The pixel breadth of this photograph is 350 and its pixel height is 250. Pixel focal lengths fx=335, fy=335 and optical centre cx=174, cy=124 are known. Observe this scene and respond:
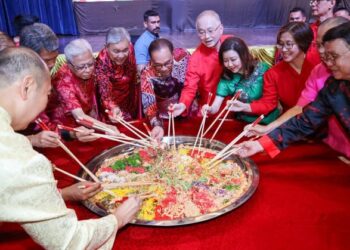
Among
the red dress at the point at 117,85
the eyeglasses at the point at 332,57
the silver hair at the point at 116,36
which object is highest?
the eyeglasses at the point at 332,57

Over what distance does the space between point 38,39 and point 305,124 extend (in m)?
1.74

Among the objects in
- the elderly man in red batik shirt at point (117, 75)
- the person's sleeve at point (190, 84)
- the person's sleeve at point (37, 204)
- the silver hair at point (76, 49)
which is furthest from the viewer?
the elderly man in red batik shirt at point (117, 75)

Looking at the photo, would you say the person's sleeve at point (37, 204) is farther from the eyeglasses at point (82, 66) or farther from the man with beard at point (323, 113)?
the eyeglasses at point (82, 66)

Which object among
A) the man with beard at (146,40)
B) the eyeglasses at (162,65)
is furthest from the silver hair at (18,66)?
the man with beard at (146,40)

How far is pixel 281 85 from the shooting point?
2.47m

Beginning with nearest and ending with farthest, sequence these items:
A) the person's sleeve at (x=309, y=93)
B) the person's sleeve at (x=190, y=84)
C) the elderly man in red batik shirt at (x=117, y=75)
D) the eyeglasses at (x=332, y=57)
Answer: the eyeglasses at (x=332, y=57) → the person's sleeve at (x=309, y=93) → the person's sleeve at (x=190, y=84) → the elderly man in red batik shirt at (x=117, y=75)

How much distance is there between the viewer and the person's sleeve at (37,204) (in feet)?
3.03

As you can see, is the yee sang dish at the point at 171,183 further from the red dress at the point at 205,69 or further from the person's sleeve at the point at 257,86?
the red dress at the point at 205,69

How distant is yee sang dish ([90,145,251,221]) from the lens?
4.68 feet

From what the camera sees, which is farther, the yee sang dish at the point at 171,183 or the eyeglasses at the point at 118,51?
the eyeglasses at the point at 118,51

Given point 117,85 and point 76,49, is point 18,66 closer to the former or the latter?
point 76,49

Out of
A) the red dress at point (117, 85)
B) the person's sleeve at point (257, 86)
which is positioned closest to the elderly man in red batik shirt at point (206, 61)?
the person's sleeve at point (257, 86)

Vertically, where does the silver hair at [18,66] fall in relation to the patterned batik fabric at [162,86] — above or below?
above

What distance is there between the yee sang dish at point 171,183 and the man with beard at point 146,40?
191cm
